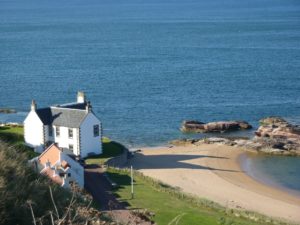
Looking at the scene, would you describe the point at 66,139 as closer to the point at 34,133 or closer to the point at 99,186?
the point at 34,133

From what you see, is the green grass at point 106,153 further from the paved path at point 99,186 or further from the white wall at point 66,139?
the paved path at point 99,186

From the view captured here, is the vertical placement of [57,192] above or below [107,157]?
above

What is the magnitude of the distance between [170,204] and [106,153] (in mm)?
12635

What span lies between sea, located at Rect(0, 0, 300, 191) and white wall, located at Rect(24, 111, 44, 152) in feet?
44.7

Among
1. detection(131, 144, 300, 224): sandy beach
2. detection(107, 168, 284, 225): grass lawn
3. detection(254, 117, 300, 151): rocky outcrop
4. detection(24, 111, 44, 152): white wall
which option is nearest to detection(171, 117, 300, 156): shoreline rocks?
detection(254, 117, 300, 151): rocky outcrop

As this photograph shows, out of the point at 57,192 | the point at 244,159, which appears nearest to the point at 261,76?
the point at 244,159

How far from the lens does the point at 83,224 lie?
1143cm

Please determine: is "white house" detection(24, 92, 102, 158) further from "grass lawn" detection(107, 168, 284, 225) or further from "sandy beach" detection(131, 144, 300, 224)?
"grass lawn" detection(107, 168, 284, 225)

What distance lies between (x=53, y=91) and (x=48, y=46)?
5951cm

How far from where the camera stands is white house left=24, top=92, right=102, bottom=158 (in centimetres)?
4469

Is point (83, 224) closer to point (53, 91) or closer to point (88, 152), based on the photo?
point (88, 152)

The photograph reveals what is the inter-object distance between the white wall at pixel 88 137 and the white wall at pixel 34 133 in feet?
10.4

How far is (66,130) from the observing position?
148ft

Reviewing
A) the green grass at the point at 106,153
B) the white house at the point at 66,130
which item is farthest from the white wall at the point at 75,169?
the white house at the point at 66,130
